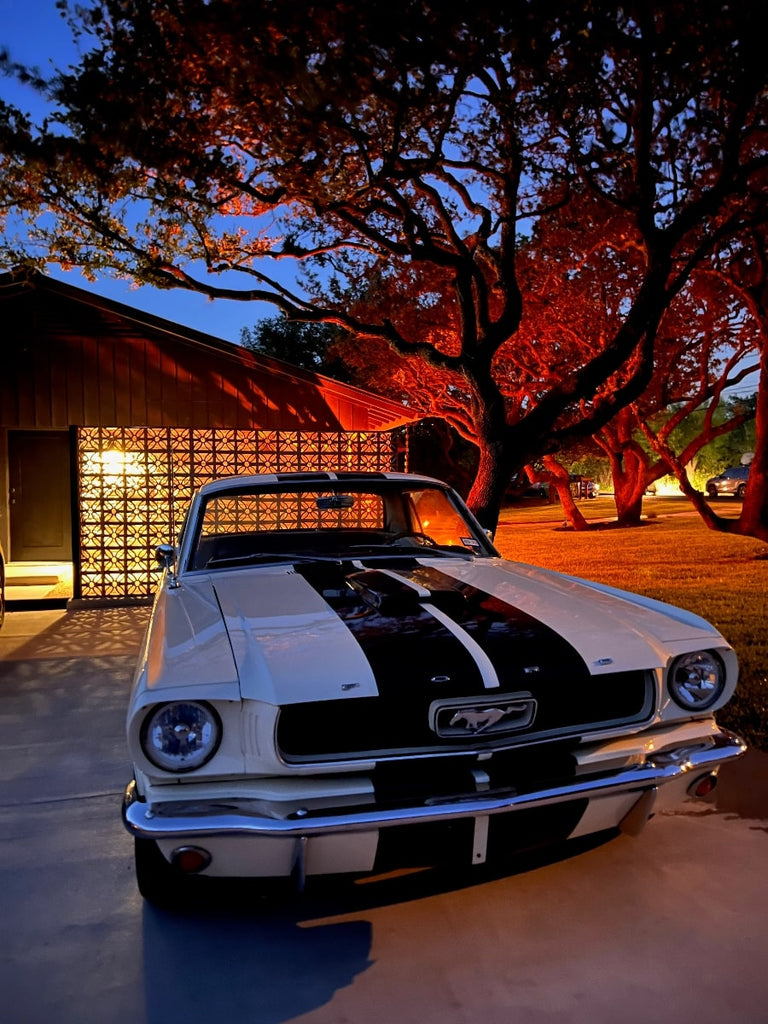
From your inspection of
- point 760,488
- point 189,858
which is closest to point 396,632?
point 189,858

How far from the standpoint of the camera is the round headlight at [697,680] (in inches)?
109

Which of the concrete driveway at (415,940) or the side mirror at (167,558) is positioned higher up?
the side mirror at (167,558)

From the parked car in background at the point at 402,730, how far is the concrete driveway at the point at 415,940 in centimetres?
28

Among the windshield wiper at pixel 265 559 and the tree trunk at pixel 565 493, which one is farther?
the tree trunk at pixel 565 493

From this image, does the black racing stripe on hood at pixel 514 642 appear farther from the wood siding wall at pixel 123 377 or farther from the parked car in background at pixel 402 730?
the wood siding wall at pixel 123 377

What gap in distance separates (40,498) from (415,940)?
11.1 meters

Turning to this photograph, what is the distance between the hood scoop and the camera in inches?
115

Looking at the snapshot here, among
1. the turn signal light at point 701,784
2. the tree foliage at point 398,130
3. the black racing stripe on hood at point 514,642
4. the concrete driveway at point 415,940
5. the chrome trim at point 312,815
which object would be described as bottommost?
the concrete driveway at point 415,940

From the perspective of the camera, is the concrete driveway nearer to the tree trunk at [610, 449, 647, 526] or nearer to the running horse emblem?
the running horse emblem

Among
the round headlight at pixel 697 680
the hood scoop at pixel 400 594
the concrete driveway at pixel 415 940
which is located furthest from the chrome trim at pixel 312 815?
the hood scoop at pixel 400 594

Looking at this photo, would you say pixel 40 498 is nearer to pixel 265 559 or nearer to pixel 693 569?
pixel 265 559

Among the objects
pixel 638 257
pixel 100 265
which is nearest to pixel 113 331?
pixel 100 265

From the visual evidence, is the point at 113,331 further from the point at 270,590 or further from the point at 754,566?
the point at 754,566

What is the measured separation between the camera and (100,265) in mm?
9547
